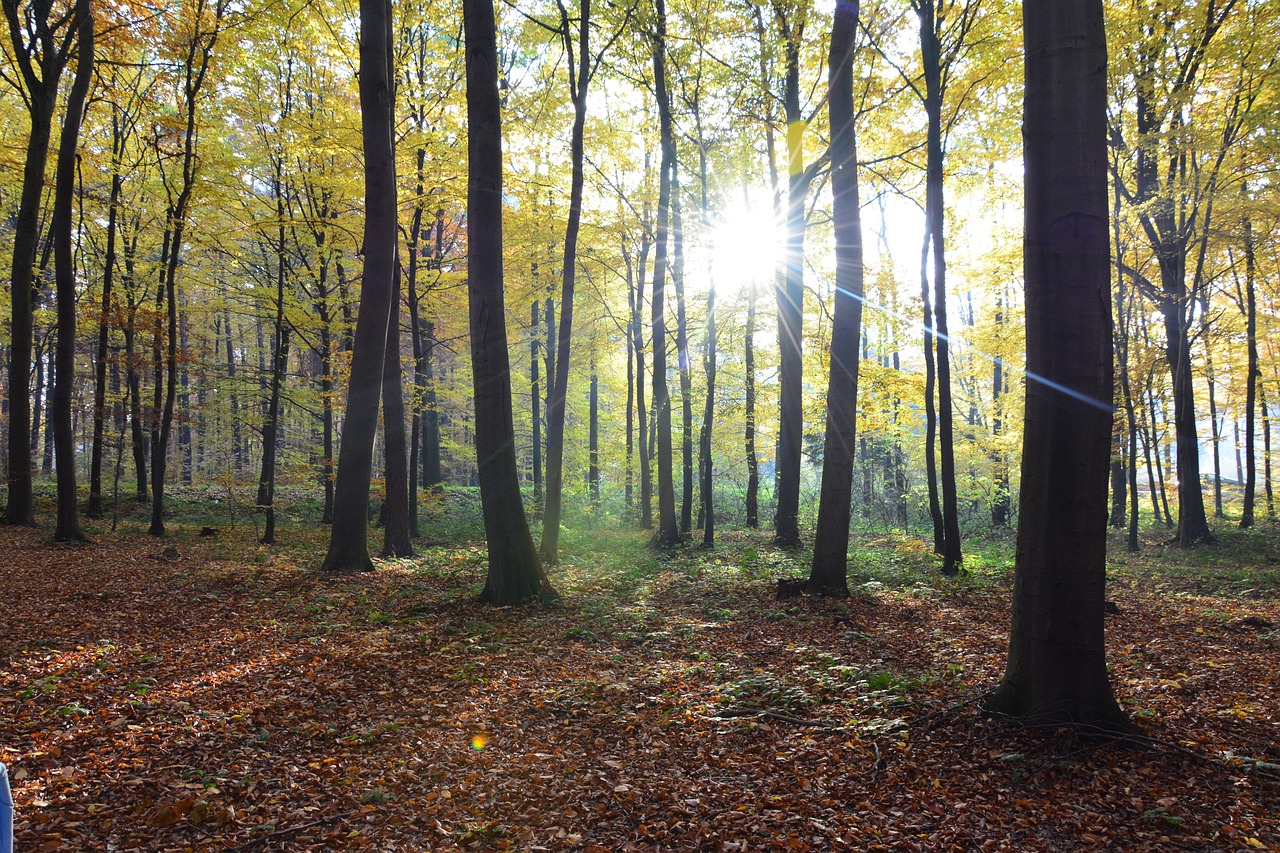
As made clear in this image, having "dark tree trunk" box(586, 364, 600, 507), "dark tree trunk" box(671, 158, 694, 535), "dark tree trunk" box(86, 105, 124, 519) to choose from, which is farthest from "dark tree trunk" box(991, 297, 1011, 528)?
"dark tree trunk" box(86, 105, 124, 519)

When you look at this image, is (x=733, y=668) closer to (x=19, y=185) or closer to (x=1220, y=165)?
(x=1220, y=165)

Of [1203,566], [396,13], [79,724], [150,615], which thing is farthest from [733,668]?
[396,13]

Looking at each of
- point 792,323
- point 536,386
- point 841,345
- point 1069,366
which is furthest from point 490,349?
point 536,386

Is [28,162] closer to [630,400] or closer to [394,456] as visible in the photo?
[394,456]

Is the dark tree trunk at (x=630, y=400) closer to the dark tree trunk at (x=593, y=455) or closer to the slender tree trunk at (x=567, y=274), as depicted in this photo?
the dark tree trunk at (x=593, y=455)

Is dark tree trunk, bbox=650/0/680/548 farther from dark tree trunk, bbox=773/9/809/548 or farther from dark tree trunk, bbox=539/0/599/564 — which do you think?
dark tree trunk, bbox=773/9/809/548

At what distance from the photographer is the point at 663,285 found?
1412 centimetres

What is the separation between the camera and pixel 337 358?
14898mm

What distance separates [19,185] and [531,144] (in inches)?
464

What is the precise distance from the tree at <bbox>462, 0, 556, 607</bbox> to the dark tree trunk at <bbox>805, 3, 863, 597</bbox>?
13.0 ft

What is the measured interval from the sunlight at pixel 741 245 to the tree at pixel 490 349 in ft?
29.1

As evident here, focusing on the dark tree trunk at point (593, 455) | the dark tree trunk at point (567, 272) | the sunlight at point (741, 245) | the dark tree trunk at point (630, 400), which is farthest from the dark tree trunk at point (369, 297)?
the dark tree trunk at point (593, 455)

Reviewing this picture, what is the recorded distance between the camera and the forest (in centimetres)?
350

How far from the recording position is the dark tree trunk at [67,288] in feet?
34.7
